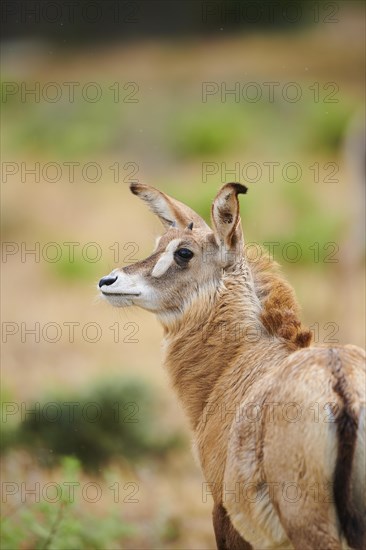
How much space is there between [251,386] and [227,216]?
94 cm

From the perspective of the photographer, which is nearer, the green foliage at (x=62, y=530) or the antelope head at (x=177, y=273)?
the antelope head at (x=177, y=273)

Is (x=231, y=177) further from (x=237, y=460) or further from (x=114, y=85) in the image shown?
(x=237, y=460)

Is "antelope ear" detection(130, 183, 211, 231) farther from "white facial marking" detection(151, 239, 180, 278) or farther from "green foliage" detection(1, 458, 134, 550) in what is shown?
"green foliage" detection(1, 458, 134, 550)

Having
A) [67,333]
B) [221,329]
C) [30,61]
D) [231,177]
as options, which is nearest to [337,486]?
→ [221,329]

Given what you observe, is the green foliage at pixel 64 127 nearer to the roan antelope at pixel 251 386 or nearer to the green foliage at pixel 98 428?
the green foliage at pixel 98 428

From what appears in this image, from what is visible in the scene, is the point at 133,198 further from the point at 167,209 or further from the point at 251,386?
the point at 251,386

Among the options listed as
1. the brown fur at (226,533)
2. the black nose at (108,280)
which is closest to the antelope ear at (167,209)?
the black nose at (108,280)

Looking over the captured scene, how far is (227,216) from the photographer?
577 cm

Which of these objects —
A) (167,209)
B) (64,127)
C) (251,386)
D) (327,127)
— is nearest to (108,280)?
(167,209)

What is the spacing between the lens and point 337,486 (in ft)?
14.7

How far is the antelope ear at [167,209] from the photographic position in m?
6.27

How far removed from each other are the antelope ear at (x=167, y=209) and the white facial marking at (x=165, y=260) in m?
0.25

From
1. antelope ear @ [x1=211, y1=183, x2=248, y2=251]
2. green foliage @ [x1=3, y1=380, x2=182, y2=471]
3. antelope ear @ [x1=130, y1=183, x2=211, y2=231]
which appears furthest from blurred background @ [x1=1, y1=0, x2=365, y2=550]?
antelope ear @ [x1=211, y1=183, x2=248, y2=251]

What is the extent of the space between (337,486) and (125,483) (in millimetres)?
4939
